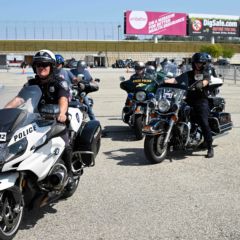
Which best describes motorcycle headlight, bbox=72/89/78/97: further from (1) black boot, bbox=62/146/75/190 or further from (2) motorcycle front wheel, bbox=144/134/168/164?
(1) black boot, bbox=62/146/75/190

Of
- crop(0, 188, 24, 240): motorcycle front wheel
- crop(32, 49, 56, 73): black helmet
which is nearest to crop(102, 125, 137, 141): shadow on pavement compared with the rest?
crop(32, 49, 56, 73): black helmet

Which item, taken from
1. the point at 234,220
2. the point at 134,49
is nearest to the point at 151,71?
the point at 234,220

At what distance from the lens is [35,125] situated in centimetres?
420

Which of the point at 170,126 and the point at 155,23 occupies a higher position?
the point at 155,23

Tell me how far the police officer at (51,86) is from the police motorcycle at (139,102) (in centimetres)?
441

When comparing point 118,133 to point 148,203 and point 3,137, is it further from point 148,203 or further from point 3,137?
point 3,137

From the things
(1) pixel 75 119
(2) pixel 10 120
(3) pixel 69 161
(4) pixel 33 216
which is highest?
(2) pixel 10 120

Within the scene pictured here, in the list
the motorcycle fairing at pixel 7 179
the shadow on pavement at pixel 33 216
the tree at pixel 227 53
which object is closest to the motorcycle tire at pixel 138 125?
the shadow on pavement at pixel 33 216

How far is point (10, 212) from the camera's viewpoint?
4.14 metres

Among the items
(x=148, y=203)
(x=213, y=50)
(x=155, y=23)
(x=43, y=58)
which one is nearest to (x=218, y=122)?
(x=148, y=203)

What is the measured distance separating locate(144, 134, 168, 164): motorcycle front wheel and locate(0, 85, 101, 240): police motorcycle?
2567 millimetres

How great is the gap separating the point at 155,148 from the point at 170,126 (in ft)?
1.37

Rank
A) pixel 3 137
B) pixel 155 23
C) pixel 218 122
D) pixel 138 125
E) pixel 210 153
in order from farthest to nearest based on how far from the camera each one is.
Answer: pixel 155 23 → pixel 138 125 → pixel 218 122 → pixel 210 153 → pixel 3 137

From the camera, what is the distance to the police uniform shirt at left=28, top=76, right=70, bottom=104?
16.1 ft
